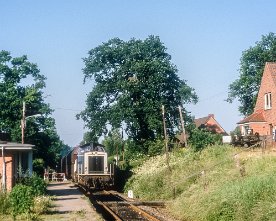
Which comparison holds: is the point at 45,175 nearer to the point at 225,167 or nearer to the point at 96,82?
the point at 96,82

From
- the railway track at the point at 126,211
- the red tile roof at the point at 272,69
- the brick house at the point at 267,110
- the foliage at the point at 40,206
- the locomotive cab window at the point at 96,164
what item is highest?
the red tile roof at the point at 272,69

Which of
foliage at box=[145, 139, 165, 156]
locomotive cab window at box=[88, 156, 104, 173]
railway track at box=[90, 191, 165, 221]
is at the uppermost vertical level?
foliage at box=[145, 139, 165, 156]

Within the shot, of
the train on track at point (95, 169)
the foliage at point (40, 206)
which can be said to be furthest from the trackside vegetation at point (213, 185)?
the foliage at point (40, 206)

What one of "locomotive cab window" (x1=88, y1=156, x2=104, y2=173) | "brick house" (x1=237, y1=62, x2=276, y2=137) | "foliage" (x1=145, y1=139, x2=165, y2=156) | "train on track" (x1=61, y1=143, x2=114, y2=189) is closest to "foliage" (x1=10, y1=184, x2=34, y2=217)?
"train on track" (x1=61, y1=143, x2=114, y2=189)

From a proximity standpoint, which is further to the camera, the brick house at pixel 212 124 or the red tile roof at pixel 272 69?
the brick house at pixel 212 124

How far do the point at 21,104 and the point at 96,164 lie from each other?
13836 millimetres

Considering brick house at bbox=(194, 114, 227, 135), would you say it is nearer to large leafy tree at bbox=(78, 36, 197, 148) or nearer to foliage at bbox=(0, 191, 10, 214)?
large leafy tree at bbox=(78, 36, 197, 148)

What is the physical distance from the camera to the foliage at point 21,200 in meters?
15.8

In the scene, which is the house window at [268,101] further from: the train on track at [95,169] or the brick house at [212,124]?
the brick house at [212,124]

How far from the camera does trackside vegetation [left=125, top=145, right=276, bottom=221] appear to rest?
14359mm

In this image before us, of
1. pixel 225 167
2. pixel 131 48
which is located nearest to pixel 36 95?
pixel 131 48

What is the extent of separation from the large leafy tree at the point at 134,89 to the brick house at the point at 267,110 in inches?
352

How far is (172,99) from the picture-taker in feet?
153

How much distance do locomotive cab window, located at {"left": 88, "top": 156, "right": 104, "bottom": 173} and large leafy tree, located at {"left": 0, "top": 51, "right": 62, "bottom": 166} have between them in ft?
37.1
